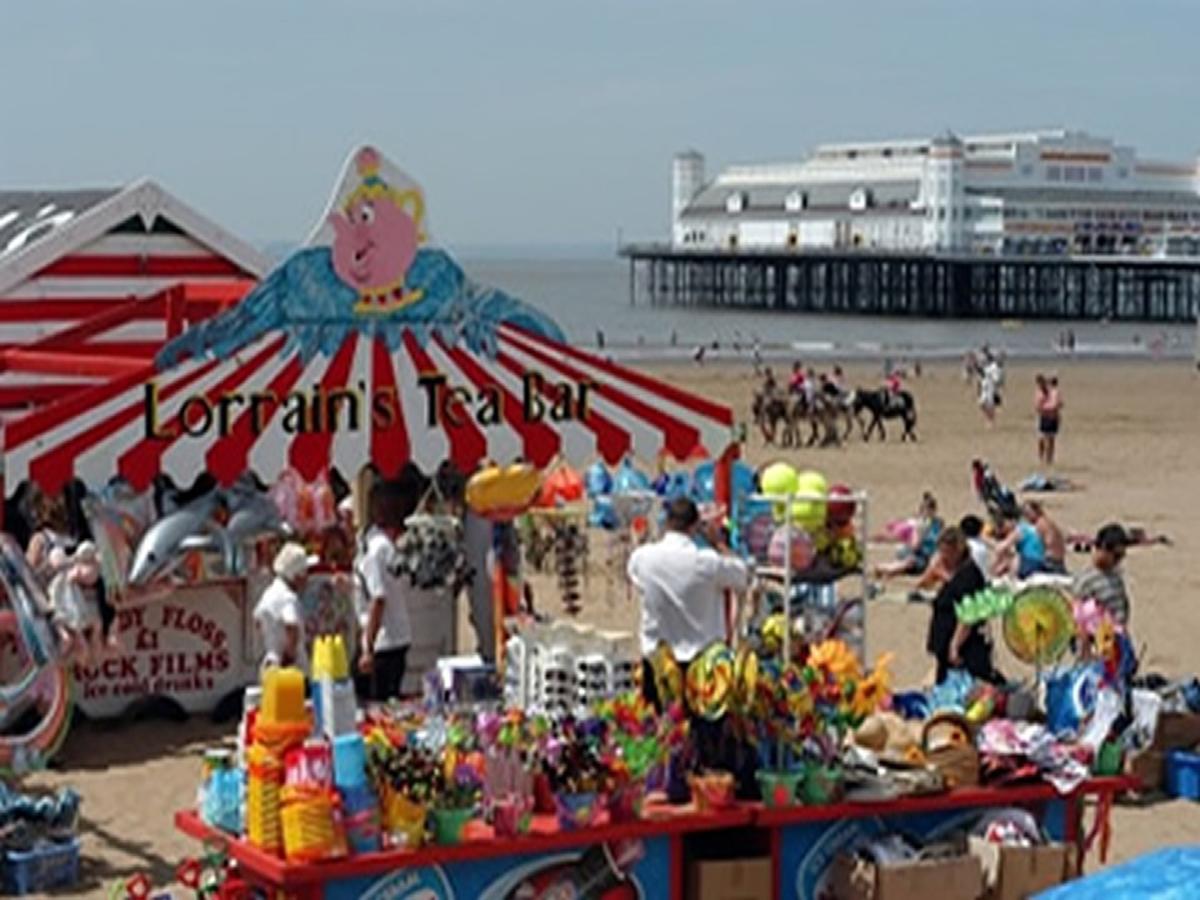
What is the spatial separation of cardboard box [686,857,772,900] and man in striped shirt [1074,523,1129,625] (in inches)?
144

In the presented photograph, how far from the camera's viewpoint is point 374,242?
363 inches

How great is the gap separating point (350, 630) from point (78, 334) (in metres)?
2.15

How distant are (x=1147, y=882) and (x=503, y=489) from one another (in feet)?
23.0

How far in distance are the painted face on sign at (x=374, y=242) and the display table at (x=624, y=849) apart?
8.82 ft

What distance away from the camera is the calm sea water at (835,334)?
2530 inches

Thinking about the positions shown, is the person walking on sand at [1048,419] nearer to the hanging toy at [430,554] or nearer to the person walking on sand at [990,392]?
the person walking on sand at [990,392]

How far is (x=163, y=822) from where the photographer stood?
391 inches

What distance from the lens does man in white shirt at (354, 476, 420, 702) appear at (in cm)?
1062

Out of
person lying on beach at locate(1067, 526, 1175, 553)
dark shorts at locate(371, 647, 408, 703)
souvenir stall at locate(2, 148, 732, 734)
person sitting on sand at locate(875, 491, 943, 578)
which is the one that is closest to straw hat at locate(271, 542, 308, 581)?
souvenir stall at locate(2, 148, 732, 734)

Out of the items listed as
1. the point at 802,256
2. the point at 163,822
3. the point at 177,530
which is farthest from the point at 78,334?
the point at 802,256

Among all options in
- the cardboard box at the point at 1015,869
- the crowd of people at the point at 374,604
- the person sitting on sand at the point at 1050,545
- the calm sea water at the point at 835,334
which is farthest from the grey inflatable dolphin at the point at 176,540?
the calm sea water at the point at 835,334

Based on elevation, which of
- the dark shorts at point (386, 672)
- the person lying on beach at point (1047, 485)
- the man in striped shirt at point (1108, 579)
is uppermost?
the man in striped shirt at point (1108, 579)

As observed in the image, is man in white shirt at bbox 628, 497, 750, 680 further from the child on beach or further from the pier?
the pier

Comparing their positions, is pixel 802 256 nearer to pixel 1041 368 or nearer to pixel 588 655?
pixel 1041 368
